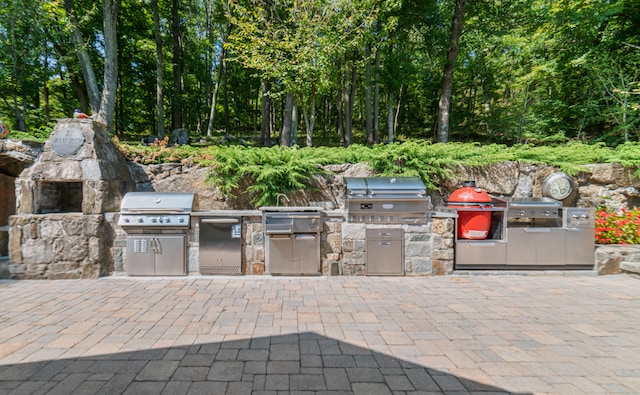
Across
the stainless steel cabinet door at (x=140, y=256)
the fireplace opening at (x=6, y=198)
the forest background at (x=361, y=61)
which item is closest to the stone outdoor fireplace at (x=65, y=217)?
the stainless steel cabinet door at (x=140, y=256)

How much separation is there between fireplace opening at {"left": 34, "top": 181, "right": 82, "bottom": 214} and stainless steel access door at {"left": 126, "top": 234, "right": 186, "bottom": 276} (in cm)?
185

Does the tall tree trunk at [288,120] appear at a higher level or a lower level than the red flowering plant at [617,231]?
higher

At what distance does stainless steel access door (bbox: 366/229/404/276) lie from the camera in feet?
15.4

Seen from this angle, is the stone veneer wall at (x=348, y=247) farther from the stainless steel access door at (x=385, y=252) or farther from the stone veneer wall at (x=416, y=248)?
the stainless steel access door at (x=385, y=252)

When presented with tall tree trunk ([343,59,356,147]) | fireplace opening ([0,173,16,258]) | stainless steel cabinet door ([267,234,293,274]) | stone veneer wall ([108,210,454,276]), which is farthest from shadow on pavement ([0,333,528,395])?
tall tree trunk ([343,59,356,147])

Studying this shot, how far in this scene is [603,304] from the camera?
3572 millimetres

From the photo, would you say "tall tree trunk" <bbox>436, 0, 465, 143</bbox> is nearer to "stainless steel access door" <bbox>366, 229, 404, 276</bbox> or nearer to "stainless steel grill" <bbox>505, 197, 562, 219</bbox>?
"stainless steel grill" <bbox>505, 197, 562, 219</bbox>

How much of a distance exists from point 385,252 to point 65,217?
564 centimetres

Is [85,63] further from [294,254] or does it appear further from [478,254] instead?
[478,254]

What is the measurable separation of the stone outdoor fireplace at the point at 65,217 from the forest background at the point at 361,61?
1.96 metres

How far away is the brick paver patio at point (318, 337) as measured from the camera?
2070 millimetres

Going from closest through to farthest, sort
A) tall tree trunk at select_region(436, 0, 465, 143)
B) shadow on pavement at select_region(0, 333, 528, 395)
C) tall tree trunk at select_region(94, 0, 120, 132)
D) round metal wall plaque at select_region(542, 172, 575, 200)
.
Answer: shadow on pavement at select_region(0, 333, 528, 395) < round metal wall plaque at select_region(542, 172, 575, 200) < tall tree trunk at select_region(94, 0, 120, 132) < tall tree trunk at select_region(436, 0, 465, 143)

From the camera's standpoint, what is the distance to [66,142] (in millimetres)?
4664

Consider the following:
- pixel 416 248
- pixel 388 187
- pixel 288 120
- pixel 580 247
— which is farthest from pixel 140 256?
pixel 580 247
